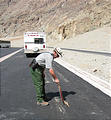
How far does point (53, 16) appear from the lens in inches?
4567

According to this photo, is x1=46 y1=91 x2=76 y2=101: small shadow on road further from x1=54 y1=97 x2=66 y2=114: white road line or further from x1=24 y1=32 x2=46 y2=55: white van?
x1=24 y1=32 x2=46 y2=55: white van

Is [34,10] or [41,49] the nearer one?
[41,49]

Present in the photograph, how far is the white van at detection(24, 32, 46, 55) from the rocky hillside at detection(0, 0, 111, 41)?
49793mm

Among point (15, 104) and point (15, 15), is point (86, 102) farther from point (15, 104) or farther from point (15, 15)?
point (15, 15)

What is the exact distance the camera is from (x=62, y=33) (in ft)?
251

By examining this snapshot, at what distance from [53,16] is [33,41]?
95.0 m

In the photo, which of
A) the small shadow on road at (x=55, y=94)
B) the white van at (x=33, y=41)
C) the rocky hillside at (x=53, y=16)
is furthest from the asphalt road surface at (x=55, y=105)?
the rocky hillside at (x=53, y=16)

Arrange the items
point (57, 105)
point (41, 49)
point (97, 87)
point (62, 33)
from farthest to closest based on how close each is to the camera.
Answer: point (62, 33)
point (41, 49)
point (97, 87)
point (57, 105)

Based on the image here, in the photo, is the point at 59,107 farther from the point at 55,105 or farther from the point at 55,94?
the point at 55,94

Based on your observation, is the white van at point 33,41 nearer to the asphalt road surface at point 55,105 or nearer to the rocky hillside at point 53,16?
the asphalt road surface at point 55,105

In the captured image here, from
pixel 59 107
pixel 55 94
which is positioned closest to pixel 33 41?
pixel 55 94

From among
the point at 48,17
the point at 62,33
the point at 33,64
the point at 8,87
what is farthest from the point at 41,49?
the point at 48,17

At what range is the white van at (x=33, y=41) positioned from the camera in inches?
930

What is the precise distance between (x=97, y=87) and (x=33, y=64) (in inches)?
129
